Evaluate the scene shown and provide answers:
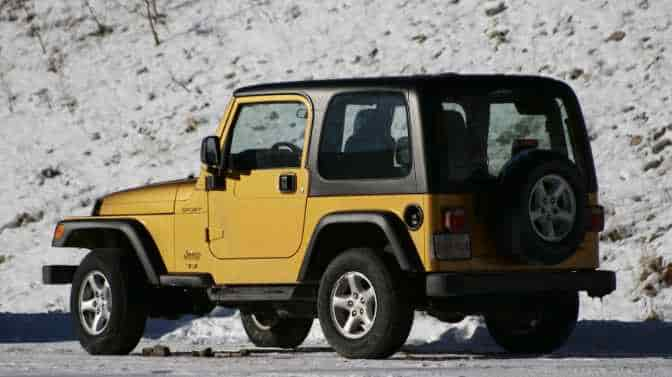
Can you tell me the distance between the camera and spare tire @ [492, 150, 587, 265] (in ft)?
32.1

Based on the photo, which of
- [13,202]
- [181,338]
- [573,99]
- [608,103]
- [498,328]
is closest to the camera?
[573,99]

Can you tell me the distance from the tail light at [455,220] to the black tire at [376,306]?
49 centimetres

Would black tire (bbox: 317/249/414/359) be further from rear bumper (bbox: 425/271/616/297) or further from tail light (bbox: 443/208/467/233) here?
tail light (bbox: 443/208/467/233)

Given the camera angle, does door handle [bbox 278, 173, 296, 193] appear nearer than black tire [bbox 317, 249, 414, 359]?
No

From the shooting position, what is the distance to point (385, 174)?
33.1ft

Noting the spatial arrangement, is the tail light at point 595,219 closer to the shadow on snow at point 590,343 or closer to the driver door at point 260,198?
the shadow on snow at point 590,343

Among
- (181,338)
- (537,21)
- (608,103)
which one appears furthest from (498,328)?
(537,21)

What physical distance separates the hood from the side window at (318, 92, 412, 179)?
4.90ft

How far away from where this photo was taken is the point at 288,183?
10539 mm

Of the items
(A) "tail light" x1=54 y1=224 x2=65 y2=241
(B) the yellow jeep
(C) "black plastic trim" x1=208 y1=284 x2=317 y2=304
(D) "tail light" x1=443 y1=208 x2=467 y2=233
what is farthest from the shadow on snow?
(A) "tail light" x1=54 y1=224 x2=65 y2=241

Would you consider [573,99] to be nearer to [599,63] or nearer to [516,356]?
[516,356]

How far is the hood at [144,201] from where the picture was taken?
11.6m

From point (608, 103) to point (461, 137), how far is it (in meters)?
11.1

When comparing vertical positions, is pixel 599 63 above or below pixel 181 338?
above
